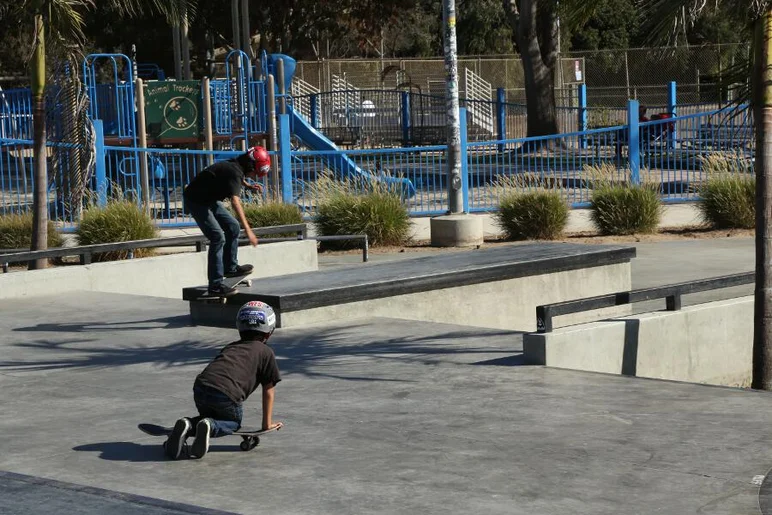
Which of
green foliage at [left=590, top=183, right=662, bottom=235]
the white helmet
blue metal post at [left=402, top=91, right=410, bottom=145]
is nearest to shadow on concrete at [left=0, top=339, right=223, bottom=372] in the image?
the white helmet

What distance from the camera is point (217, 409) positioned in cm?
669

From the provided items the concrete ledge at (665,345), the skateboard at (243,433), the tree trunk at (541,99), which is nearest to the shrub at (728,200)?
the concrete ledge at (665,345)

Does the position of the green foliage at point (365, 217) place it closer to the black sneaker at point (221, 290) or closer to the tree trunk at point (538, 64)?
the black sneaker at point (221, 290)

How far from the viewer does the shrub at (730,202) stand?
18391 millimetres

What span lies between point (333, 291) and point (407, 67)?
130 ft

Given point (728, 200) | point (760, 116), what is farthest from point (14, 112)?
point (760, 116)

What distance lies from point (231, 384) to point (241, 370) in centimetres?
10

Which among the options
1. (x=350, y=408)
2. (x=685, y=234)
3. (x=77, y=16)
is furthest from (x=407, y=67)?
(x=350, y=408)

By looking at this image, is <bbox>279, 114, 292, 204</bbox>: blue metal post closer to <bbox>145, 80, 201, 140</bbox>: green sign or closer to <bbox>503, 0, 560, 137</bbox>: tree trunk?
<bbox>145, 80, 201, 140</bbox>: green sign

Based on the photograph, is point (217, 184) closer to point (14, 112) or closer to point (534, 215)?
point (534, 215)

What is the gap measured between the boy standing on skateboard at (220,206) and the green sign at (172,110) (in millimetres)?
12220

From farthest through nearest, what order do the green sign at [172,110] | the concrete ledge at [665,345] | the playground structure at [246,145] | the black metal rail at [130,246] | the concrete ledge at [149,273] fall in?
the green sign at [172,110]
the playground structure at [246,145]
the black metal rail at [130,246]
the concrete ledge at [149,273]
the concrete ledge at [665,345]

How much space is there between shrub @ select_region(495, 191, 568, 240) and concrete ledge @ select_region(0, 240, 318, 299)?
149 inches

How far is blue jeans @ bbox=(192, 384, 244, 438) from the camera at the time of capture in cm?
666
